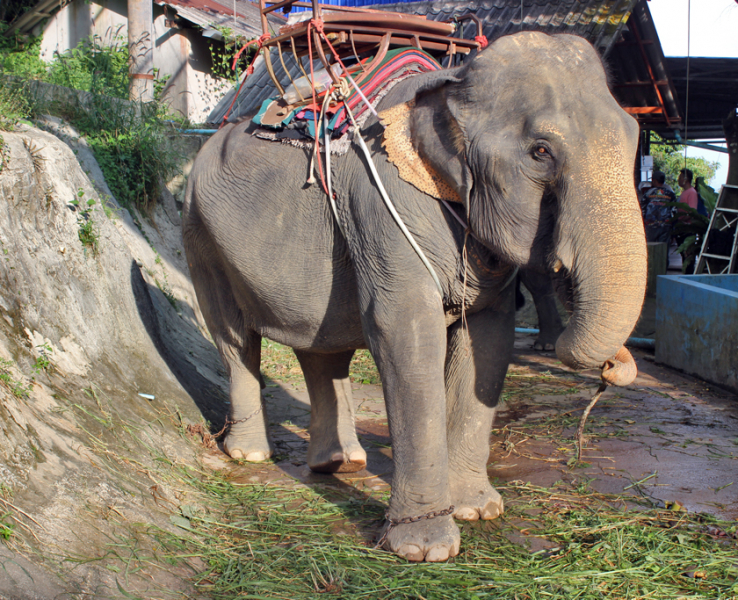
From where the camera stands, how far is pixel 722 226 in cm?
967

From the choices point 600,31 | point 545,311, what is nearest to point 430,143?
point 545,311

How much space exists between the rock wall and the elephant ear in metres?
1.72

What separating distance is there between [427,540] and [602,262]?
4.09ft

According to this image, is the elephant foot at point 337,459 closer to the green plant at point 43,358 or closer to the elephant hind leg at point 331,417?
the elephant hind leg at point 331,417

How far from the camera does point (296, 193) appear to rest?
127 inches

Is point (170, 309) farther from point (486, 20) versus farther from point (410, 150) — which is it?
point (486, 20)

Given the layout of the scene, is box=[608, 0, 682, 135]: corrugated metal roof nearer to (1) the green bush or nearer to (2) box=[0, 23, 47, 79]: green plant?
(1) the green bush

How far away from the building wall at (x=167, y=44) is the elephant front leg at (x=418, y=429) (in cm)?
1082

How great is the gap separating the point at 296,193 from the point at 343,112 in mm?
425

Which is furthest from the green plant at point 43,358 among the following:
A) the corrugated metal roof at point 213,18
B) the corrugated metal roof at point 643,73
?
the corrugated metal roof at point 213,18

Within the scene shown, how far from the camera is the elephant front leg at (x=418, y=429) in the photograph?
2711 mm

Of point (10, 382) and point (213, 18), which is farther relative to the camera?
point (213, 18)

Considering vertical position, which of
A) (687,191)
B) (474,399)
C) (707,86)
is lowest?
(474,399)

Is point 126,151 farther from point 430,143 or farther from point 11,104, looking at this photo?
point 430,143
